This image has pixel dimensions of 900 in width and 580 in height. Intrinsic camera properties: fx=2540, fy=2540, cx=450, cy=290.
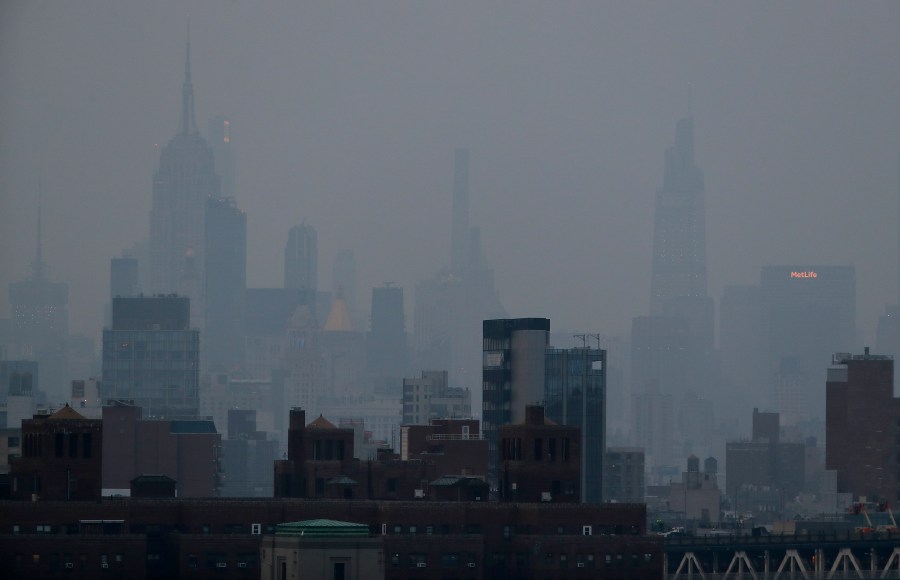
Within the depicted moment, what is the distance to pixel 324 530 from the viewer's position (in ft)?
418

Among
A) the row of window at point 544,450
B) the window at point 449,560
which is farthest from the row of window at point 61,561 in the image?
the row of window at point 544,450

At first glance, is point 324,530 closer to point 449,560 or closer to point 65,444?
point 449,560

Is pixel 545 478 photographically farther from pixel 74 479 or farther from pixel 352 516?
pixel 74 479

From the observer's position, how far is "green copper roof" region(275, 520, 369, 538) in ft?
416

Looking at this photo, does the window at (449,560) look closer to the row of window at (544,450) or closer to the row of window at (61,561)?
the row of window at (544,450)

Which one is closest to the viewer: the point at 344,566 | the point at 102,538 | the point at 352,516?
the point at 344,566

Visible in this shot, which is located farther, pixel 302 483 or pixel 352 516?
pixel 302 483

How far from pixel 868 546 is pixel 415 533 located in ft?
Answer: 166

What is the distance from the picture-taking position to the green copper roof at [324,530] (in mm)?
126938

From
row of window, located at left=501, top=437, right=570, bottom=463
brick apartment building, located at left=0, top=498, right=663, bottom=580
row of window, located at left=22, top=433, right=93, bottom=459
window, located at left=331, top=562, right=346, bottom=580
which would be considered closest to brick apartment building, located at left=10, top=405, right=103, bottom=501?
row of window, located at left=22, top=433, right=93, bottom=459

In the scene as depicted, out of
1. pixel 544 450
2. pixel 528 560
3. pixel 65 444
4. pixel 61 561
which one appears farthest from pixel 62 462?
pixel 544 450

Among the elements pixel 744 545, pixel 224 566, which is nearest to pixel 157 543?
pixel 224 566

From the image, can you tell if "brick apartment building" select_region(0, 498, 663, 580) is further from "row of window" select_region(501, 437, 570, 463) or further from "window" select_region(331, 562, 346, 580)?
Result: "window" select_region(331, 562, 346, 580)

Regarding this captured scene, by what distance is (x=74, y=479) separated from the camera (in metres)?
149
